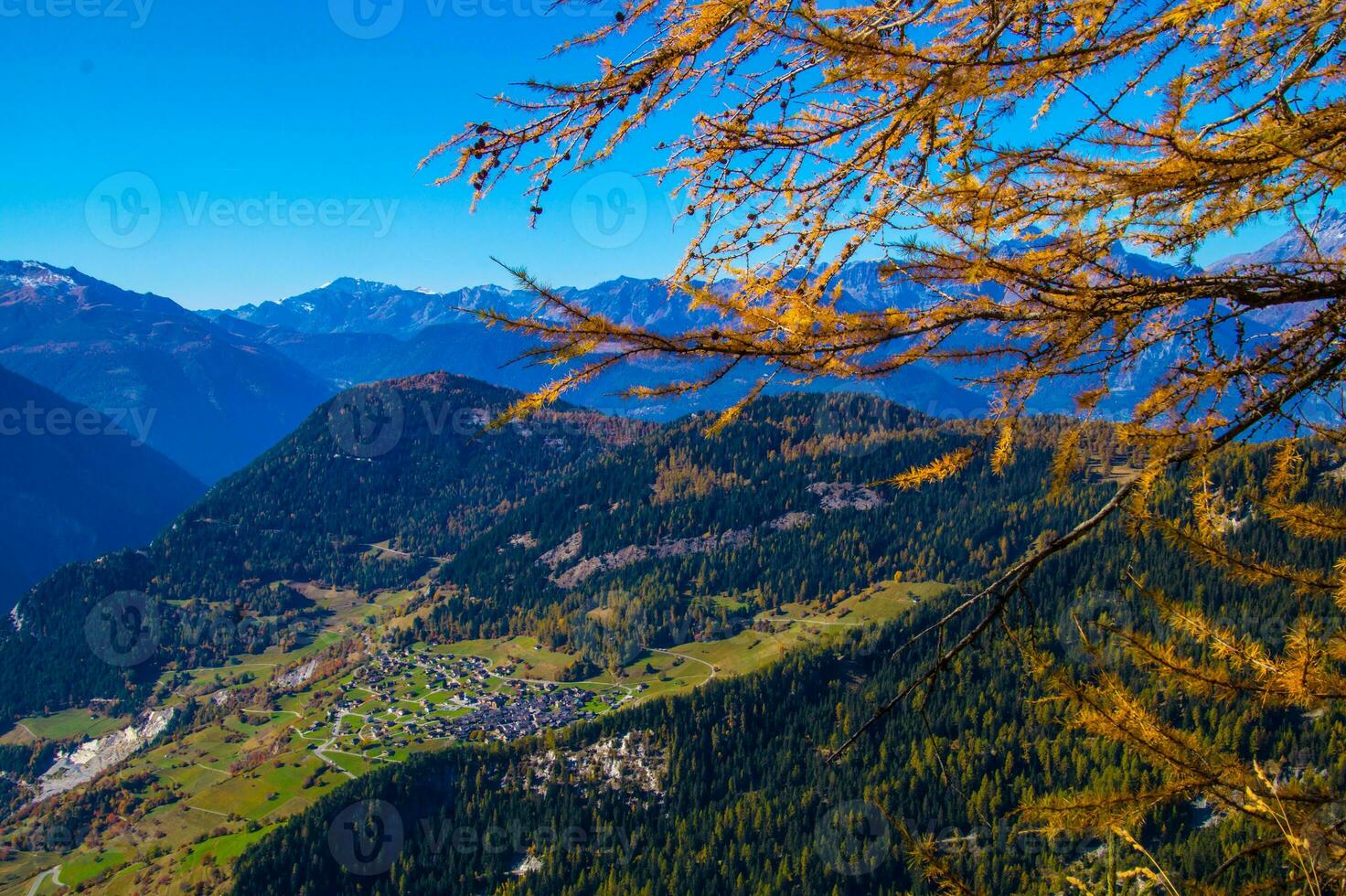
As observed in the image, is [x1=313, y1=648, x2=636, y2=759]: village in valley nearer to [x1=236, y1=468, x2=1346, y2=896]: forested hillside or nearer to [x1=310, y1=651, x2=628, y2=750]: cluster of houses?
[x1=310, y1=651, x2=628, y2=750]: cluster of houses

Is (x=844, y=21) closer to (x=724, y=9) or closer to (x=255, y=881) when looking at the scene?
(x=724, y=9)

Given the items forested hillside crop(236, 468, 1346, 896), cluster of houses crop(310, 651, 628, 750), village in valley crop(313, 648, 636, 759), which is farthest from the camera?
cluster of houses crop(310, 651, 628, 750)

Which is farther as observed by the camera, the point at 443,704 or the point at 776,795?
the point at 443,704

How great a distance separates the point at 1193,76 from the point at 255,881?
4830 inches

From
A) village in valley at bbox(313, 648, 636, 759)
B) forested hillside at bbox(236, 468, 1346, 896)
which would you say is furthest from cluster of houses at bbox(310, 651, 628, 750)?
forested hillside at bbox(236, 468, 1346, 896)

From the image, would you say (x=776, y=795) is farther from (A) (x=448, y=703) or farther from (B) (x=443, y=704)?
(B) (x=443, y=704)

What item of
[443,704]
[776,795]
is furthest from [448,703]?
[776,795]

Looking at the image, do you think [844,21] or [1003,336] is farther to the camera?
[844,21]

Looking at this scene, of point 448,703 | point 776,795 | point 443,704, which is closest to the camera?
point 776,795

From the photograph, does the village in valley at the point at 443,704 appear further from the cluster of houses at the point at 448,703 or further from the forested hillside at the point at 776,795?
the forested hillside at the point at 776,795

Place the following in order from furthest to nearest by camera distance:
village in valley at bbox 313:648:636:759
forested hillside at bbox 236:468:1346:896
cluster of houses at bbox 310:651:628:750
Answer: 1. cluster of houses at bbox 310:651:628:750
2. village in valley at bbox 313:648:636:759
3. forested hillside at bbox 236:468:1346:896

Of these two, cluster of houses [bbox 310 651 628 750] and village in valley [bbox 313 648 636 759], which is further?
cluster of houses [bbox 310 651 628 750]

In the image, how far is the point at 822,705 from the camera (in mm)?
134750

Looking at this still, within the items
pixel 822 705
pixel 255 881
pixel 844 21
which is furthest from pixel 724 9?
pixel 822 705
